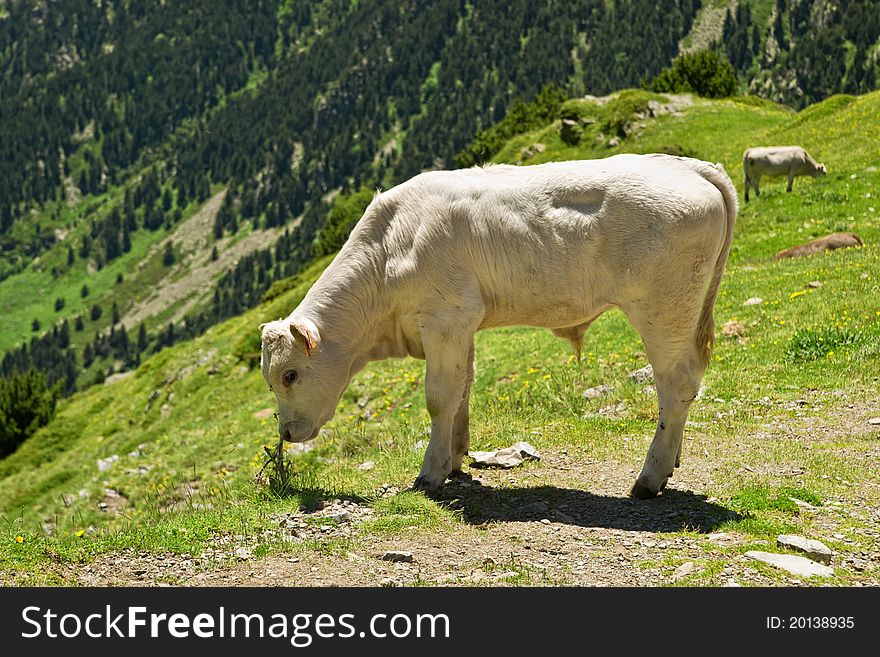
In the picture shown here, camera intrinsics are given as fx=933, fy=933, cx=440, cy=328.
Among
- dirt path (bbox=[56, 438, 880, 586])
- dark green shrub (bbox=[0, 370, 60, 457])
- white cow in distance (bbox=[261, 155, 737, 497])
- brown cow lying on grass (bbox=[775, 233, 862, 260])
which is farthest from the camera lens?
dark green shrub (bbox=[0, 370, 60, 457])

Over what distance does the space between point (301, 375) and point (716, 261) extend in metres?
5.20

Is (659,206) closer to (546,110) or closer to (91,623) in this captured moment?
(91,623)

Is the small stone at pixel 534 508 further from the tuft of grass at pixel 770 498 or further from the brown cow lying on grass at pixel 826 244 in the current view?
A: the brown cow lying on grass at pixel 826 244

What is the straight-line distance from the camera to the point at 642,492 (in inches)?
438

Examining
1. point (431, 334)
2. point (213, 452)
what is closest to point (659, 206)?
point (431, 334)

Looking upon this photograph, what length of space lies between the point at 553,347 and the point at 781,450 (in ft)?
32.0

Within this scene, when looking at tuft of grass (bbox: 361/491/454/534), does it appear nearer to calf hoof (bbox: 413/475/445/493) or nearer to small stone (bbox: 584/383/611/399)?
calf hoof (bbox: 413/475/445/493)

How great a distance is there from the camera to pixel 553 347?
871 inches

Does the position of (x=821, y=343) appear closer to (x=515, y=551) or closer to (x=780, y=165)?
(x=515, y=551)

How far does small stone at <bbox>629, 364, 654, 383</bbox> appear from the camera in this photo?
16.9 meters

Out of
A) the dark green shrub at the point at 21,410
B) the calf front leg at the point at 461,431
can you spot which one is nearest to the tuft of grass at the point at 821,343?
the calf front leg at the point at 461,431

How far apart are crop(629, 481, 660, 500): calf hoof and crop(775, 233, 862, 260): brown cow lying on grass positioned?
1728 centimetres

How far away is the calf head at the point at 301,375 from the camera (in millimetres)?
11383

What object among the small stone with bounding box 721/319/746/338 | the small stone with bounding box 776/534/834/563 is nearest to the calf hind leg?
the small stone with bounding box 776/534/834/563
